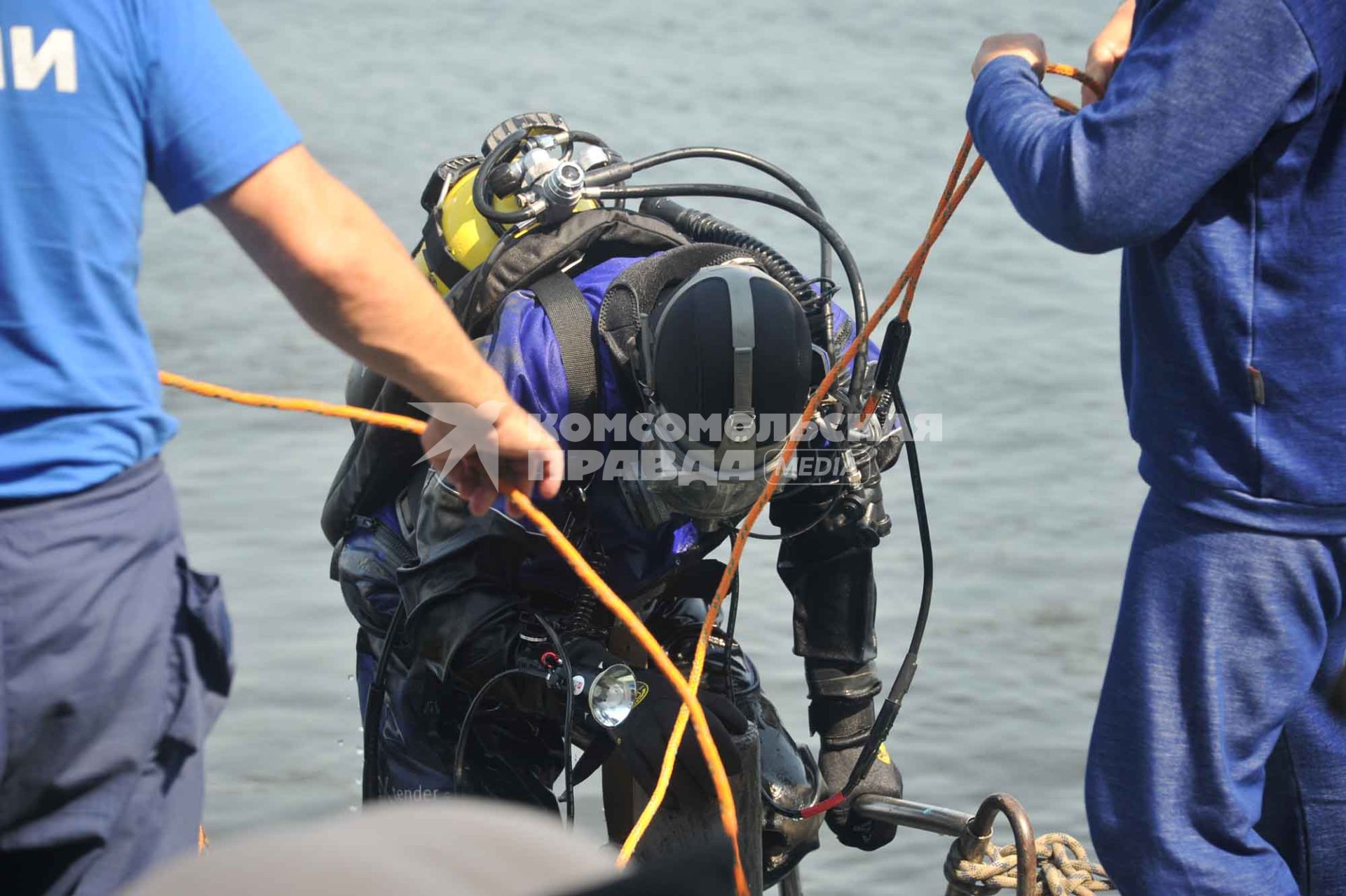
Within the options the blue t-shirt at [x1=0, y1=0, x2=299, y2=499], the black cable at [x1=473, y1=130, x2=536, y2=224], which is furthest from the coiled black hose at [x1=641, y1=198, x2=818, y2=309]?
the blue t-shirt at [x1=0, y1=0, x2=299, y2=499]

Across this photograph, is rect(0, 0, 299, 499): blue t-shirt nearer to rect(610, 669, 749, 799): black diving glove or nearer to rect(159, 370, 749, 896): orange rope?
rect(159, 370, 749, 896): orange rope

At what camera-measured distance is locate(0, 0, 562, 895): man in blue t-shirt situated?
61.0 inches

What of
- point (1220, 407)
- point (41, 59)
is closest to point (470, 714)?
point (1220, 407)

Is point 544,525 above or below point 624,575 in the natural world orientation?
above

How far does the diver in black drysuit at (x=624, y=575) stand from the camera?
2.56 metres

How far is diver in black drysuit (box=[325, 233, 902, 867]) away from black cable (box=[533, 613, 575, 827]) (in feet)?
0.09

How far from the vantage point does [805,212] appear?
2.75 m

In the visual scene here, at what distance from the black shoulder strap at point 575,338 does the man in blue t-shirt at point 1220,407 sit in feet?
2.56

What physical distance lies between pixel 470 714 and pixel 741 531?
20.7 inches

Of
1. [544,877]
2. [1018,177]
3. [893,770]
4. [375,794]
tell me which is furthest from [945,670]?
[544,877]

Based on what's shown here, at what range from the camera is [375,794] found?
3.04 meters

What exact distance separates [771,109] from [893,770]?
669 cm

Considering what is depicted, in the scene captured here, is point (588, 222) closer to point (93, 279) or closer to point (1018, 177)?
point (1018, 177)

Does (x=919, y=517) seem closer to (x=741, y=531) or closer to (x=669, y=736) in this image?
(x=741, y=531)
